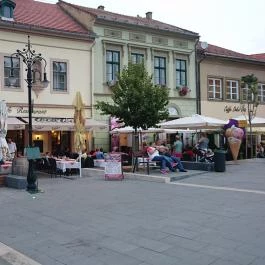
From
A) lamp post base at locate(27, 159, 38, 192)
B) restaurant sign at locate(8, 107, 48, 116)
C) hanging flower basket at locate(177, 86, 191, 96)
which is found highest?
hanging flower basket at locate(177, 86, 191, 96)

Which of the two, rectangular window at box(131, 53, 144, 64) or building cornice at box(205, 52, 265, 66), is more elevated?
building cornice at box(205, 52, 265, 66)

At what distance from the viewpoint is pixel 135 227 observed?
25.3ft

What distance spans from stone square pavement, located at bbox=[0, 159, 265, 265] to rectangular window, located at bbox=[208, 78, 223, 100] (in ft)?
61.2

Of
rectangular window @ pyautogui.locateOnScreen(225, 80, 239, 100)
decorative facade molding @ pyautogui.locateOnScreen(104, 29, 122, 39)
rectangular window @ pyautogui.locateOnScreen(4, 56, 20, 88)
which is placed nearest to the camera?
rectangular window @ pyautogui.locateOnScreen(4, 56, 20, 88)

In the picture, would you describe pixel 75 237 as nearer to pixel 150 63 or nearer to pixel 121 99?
pixel 121 99

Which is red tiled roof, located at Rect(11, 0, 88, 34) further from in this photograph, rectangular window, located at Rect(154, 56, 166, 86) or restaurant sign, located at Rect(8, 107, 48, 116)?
rectangular window, located at Rect(154, 56, 166, 86)

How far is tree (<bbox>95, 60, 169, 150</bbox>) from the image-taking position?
1720 centimetres

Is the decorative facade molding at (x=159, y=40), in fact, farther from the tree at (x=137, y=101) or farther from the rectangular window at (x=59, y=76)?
the tree at (x=137, y=101)

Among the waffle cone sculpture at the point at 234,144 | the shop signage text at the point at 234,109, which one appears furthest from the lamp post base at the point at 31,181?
the shop signage text at the point at 234,109

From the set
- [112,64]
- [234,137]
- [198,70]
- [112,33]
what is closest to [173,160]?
[234,137]

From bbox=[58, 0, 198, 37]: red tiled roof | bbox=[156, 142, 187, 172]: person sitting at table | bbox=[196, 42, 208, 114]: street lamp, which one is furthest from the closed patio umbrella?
bbox=[196, 42, 208, 114]: street lamp

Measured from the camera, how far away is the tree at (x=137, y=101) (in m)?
17.2

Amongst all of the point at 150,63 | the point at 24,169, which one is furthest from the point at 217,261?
the point at 150,63

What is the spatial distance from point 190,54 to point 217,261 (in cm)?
2565
